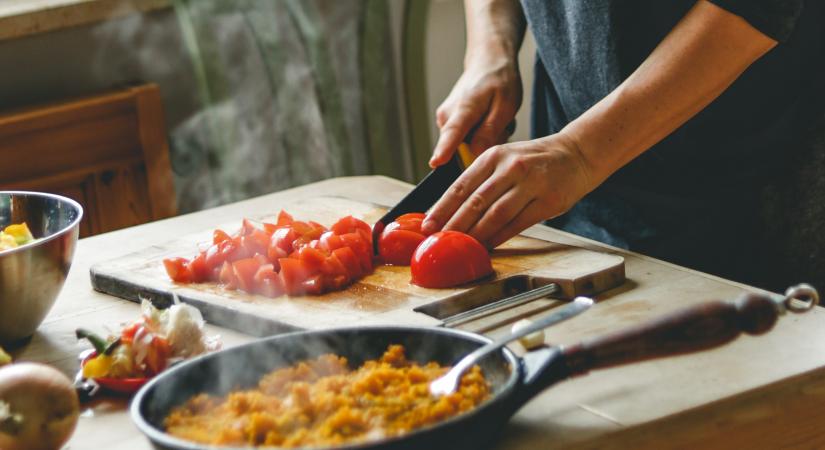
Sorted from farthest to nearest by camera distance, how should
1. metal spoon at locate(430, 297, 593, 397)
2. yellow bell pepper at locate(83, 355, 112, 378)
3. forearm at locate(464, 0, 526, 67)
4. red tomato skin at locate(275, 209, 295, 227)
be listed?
forearm at locate(464, 0, 526, 67) < red tomato skin at locate(275, 209, 295, 227) < yellow bell pepper at locate(83, 355, 112, 378) < metal spoon at locate(430, 297, 593, 397)

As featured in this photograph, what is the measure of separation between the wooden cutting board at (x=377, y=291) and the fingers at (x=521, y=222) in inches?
0.8

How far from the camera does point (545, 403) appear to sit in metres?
1.15

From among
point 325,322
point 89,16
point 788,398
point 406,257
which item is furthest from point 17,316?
point 89,16

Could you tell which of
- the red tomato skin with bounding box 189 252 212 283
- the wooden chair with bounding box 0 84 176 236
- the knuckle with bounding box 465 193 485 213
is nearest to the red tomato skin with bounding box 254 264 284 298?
the red tomato skin with bounding box 189 252 212 283

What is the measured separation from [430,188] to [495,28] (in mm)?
Answer: 431

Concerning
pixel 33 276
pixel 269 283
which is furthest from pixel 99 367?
pixel 269 283

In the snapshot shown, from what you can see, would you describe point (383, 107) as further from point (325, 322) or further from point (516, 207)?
point (325, 322)

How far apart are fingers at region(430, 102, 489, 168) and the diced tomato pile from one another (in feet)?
0.79

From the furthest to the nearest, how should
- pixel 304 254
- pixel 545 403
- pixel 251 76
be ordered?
pixel 251 76
pixel 304 254
pixel 545 403

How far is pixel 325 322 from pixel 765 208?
2.75 ft

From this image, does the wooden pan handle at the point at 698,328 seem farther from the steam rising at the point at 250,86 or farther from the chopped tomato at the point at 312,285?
the steam rising at the point at 250,86

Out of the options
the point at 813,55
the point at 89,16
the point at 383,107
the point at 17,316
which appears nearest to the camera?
the point at 17,316

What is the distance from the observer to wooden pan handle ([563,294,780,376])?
3.26 ft

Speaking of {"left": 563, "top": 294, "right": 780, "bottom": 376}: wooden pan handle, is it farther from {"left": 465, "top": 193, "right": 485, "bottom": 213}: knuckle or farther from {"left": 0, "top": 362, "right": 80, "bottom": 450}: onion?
{"left": 465, "top": 193, "right": 485, "bottom": 213}: knuckle
